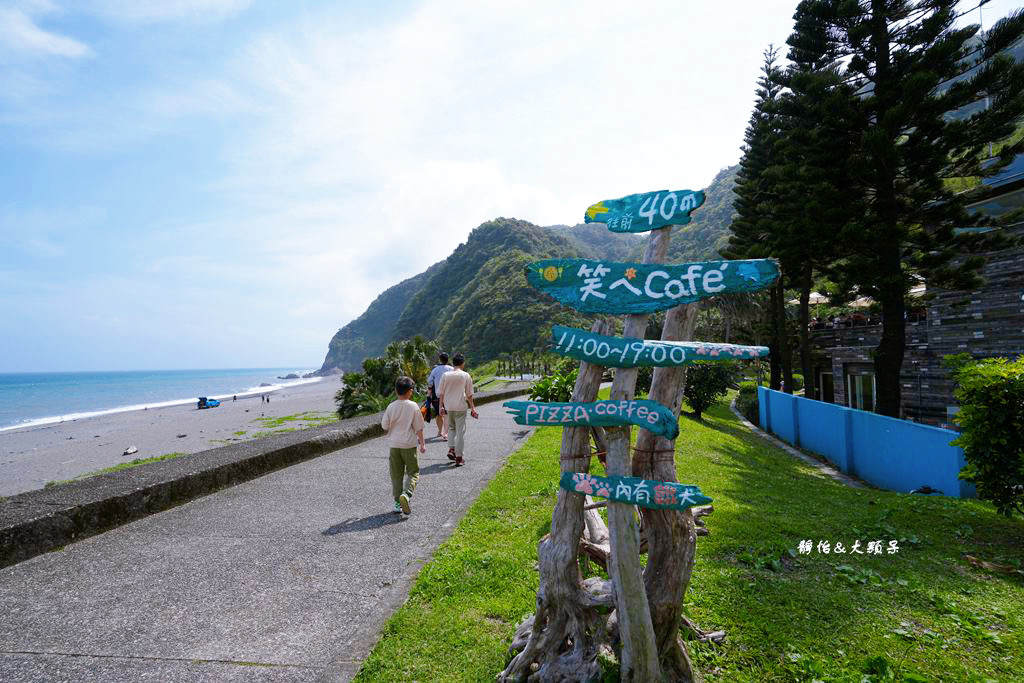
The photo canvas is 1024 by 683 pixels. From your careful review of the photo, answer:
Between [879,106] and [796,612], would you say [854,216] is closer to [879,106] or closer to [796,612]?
[879,106]

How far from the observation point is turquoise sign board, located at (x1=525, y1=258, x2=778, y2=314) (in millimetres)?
2338

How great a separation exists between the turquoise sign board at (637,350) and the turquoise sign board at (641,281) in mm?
150

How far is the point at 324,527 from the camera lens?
4.68m

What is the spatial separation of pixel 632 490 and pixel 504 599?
1.49m

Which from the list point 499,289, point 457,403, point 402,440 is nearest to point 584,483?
point 402,440

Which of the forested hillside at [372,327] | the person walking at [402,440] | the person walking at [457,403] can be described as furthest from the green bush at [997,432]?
the forested hillside at [372,327]

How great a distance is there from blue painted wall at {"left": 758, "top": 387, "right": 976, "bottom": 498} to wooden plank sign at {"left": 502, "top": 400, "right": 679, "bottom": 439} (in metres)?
6.44

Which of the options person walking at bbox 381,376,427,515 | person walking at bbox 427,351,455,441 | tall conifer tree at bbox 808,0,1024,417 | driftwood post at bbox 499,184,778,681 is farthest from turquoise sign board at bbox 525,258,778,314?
tall conifer tree at bbox 808,0,1024,417

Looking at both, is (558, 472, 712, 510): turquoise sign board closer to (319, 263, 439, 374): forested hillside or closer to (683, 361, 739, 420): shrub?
(683, 361, 739, 420): shrub

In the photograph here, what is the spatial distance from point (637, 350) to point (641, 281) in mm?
338

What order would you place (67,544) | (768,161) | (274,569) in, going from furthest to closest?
(768,161) < (67,544) < (274,569)

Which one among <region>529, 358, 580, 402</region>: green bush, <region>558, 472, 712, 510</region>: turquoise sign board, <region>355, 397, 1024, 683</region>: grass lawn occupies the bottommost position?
<region>355, 397, 1024, 683</region>: grass lawn

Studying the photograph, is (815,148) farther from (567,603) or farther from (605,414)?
(567,603)

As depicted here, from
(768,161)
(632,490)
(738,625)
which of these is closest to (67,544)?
(632,490)
